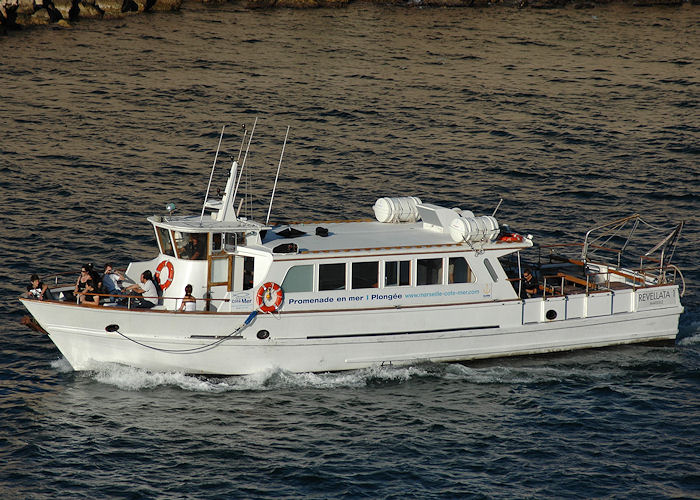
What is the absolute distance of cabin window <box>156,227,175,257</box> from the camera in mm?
29125

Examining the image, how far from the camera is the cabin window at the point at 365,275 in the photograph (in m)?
29.0

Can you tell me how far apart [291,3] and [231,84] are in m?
29.9

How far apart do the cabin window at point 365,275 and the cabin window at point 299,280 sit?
4.26 ft

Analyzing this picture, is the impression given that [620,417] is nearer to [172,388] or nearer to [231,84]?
[172,388]

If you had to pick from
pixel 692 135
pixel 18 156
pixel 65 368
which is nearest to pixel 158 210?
pixel 18 156

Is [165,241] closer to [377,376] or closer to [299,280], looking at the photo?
[299,280]

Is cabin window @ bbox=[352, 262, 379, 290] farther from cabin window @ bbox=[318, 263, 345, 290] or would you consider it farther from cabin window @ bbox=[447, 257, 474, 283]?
cabin window @ bbox=[447, 257, 474, 283]

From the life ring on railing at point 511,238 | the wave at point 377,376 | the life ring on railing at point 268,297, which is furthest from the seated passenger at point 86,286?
the life ring on railing at point 511,238

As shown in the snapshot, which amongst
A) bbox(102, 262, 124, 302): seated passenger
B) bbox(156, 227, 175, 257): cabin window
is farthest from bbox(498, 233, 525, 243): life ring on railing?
bbox(102, 262, 124, 302): seated passenger

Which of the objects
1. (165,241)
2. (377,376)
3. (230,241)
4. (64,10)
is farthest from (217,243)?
(64,10)

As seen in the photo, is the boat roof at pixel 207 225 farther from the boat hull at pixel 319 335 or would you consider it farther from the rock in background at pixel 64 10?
the rock in background at pixel 64 10

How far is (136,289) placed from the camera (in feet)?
95.0

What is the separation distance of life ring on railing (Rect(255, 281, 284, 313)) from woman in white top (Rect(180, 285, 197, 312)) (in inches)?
70.2

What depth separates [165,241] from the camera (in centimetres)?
2928
